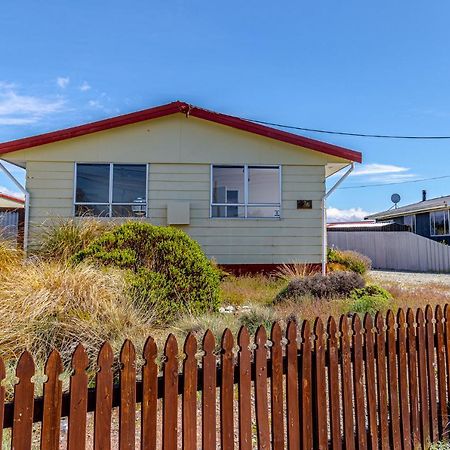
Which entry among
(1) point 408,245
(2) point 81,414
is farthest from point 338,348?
(1) point 408,245

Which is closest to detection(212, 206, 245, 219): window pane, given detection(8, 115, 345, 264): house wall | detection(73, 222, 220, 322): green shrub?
detection(8, 115, 345, 264): house wall

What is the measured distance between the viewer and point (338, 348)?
2.62 metres

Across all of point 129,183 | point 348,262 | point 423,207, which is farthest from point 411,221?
point 129,183

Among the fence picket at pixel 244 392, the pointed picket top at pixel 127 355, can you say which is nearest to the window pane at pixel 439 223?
the fence picket at pixel 244 392

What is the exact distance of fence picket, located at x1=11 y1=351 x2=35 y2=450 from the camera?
1673 millimetres

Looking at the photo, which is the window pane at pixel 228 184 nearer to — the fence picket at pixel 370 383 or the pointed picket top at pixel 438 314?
the pointed picket top at pixel 438 314

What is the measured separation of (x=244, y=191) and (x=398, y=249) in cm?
1303

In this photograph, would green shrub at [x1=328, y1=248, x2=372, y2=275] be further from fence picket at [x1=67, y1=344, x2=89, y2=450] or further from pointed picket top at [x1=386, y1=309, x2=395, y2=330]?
fence picket at [x1=67, y1=344, x2=89, y2=450]

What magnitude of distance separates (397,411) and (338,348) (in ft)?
2.37

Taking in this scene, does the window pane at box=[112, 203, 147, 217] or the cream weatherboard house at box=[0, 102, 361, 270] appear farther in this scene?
the window pane at box=[112, 203, 147, 217]

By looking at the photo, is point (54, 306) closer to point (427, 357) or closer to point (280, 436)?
point (280, 436)

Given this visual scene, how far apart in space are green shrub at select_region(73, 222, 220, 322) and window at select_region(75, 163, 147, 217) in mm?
4747

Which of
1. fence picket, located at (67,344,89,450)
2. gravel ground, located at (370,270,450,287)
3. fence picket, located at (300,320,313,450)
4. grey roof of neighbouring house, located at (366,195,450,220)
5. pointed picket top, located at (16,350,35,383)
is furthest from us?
grey roof of neighbouring house, located at (366,195,450,220)

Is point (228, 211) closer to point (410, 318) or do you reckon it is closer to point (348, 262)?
point (348, 262)
